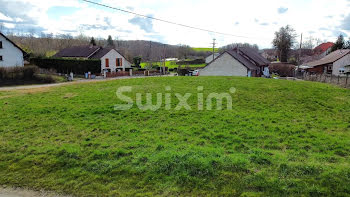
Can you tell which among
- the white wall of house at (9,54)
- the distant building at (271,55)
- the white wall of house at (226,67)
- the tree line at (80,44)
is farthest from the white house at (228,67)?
the distant building at (271,55)

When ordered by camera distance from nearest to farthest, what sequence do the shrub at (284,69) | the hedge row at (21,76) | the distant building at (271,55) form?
1. the hedge row at (21,76)
2. the shrub at (284,69)
3. the distant building at (271,55)

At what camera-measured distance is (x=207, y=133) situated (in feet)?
29.6

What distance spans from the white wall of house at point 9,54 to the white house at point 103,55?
13454mm

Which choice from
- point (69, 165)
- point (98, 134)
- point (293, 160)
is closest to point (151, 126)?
point (98, 134)

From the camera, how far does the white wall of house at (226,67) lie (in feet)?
130

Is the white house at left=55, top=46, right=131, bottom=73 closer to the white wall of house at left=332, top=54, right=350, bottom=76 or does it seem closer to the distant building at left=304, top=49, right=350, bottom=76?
the distant building at left=304, top=49, right=350, bottom=76

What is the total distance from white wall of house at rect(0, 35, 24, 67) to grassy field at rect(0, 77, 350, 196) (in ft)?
111

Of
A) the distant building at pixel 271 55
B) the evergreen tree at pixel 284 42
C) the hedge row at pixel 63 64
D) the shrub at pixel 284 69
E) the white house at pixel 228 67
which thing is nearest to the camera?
the white house at pixel 228 67

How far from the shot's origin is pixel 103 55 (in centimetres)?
5206

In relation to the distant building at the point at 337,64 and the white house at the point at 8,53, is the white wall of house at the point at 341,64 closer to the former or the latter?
the distant building at the point at 337,64

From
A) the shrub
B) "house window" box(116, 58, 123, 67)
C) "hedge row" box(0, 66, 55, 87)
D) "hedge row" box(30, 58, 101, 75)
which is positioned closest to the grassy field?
"hedge row" box(0, 66, 55, 87)

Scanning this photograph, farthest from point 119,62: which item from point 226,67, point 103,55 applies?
point 226,67

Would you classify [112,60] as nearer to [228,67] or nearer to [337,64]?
[228,67]

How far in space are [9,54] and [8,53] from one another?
0.66ft
